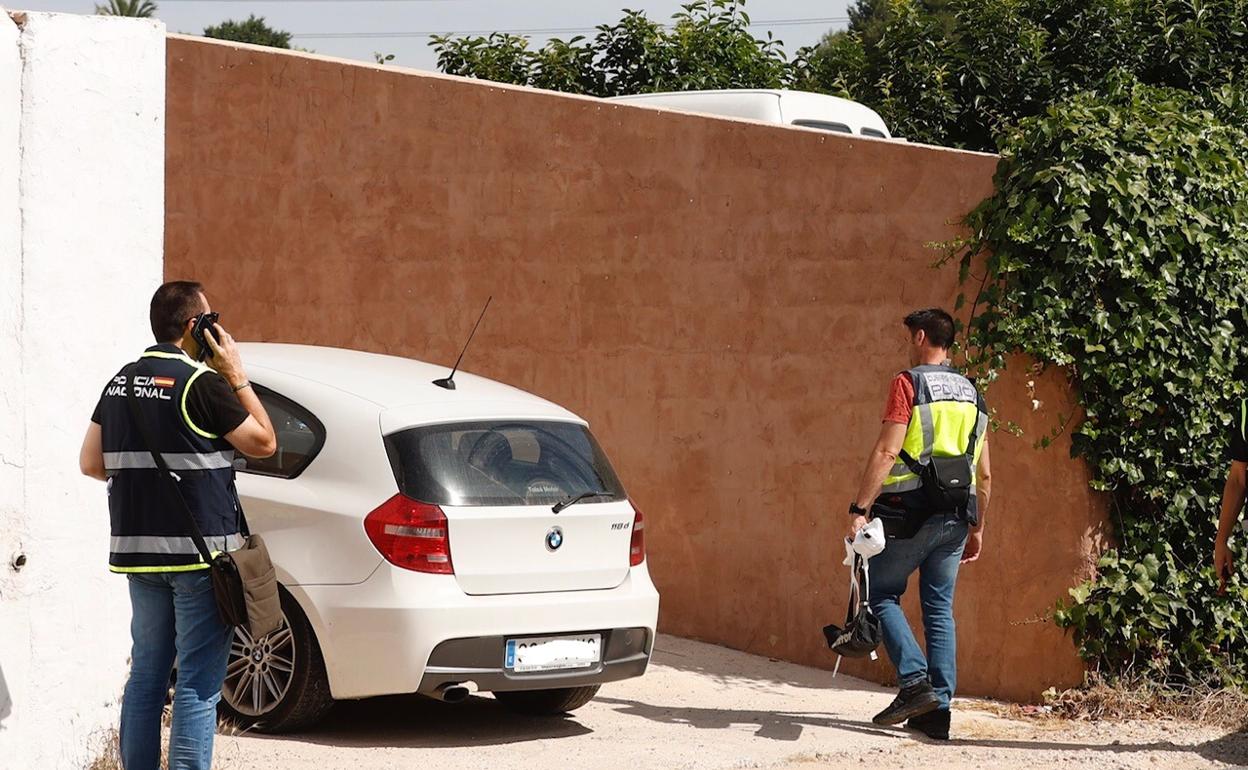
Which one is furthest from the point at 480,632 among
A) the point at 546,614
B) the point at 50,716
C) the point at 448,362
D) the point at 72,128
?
the point at 448,362

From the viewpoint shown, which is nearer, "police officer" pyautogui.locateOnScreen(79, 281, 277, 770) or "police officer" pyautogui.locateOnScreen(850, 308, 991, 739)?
"police officer" pyautogui.locateOnScreen(79, 281, 277, 770)

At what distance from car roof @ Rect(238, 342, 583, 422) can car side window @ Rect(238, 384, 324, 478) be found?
0.51ft

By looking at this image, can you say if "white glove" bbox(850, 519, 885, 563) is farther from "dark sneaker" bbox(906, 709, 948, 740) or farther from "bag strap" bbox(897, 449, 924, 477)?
"dark sneaker" bbox(906, 709, 948, 740)

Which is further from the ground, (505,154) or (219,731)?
(505,154)

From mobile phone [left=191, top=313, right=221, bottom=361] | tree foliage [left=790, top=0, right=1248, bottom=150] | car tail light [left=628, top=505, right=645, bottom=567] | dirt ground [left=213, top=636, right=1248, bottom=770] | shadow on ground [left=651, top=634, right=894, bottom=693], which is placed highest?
tree foliage [left=790, top=0, right=1248, bottom=150]

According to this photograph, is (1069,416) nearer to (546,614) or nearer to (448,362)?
(546,614)

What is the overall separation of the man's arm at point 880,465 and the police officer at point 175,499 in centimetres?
291

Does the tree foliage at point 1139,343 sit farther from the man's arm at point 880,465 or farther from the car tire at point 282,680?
the car tire at point 282,680

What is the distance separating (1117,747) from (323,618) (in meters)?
3.52

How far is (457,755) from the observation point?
642cm

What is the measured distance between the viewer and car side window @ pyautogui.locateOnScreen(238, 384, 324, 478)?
21.5 ft

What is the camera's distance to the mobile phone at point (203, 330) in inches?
193

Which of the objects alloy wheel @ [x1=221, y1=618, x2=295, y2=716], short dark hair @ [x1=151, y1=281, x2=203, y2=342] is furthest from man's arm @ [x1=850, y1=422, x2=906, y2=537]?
short dark hair @ [x1=151, y1=281, x2=203, y2=342]

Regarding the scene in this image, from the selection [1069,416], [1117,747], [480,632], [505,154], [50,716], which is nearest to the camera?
[50,716]
